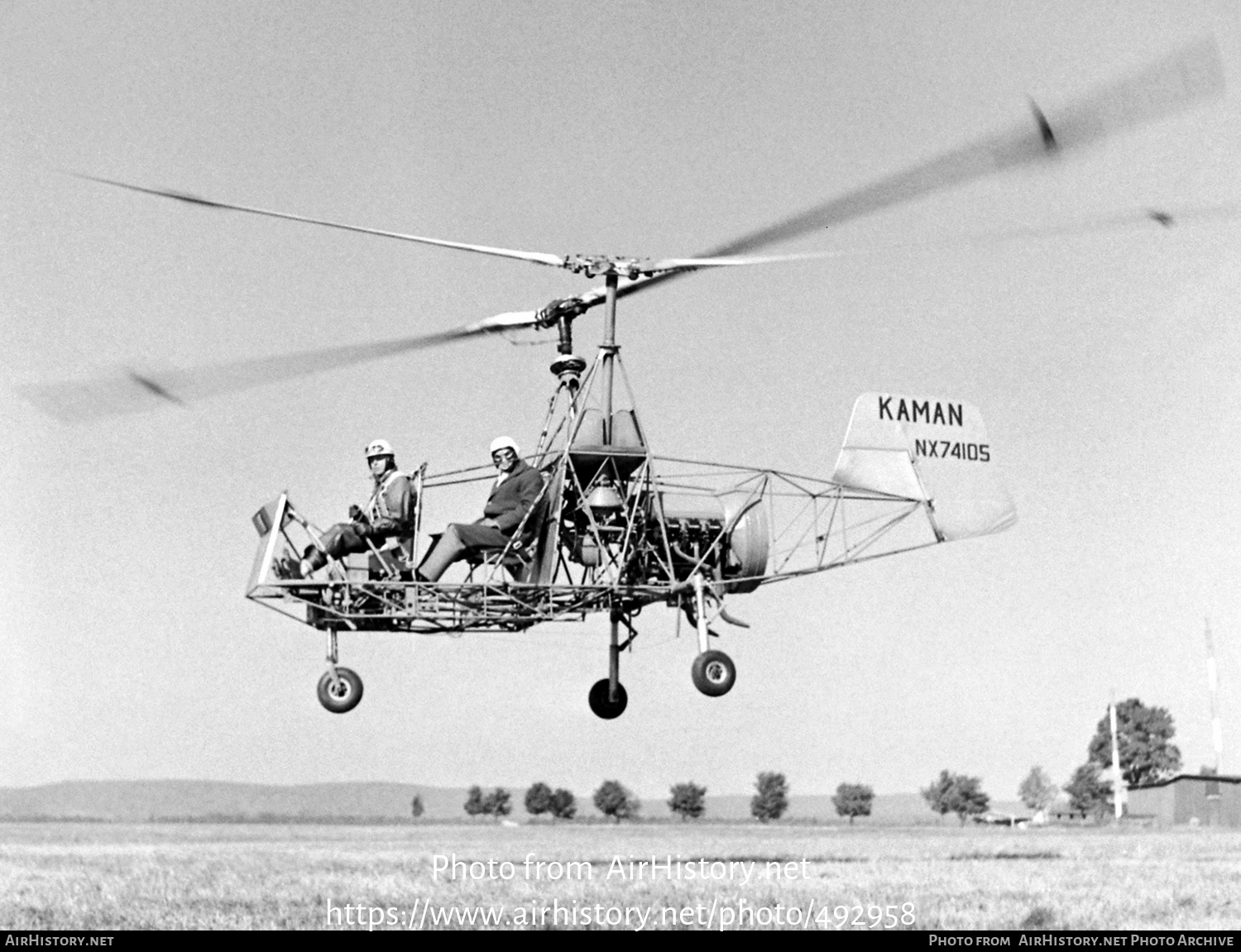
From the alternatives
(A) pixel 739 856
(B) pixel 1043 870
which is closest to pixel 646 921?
→ (B) pixel 1043 870

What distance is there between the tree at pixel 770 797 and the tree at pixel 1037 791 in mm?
36747

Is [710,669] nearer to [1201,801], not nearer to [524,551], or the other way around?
[524,551]

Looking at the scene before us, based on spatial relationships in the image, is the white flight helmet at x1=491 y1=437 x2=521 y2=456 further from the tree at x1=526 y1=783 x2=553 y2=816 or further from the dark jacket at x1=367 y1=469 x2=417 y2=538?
the tree at x1=526 y1=783 x2=553 y2=816

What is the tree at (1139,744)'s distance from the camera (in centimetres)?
10706

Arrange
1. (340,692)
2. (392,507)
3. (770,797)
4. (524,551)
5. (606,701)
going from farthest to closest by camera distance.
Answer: (770,797) → (606,701) → (524,551) → (392,507) → (340,692)

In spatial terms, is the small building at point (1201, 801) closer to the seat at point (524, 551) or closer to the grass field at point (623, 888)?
A: the grass field at point (623, 888)

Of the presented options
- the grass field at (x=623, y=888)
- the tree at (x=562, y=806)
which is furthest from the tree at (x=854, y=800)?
the grass field at (x=623, y=888)

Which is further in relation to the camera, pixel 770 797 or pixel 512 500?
pixel 770 797

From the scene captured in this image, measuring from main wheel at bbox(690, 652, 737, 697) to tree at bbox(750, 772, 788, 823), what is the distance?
85.8 metres

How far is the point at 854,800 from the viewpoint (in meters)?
108

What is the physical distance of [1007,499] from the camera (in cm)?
2084

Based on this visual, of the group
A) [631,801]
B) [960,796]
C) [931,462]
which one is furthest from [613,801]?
[931,462]

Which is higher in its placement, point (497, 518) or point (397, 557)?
point (497, 518)

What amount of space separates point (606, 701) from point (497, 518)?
314 centimetres
